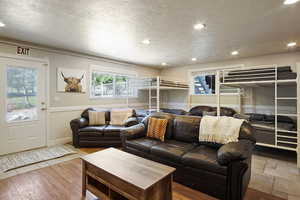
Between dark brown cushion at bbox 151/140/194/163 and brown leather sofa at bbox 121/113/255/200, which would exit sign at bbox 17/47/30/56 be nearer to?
brown leather sofa at bbox 121/113/255/200

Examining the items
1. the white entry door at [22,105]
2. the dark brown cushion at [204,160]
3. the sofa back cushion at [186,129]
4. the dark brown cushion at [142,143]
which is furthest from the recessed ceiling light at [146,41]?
the white entry door at [22,105]

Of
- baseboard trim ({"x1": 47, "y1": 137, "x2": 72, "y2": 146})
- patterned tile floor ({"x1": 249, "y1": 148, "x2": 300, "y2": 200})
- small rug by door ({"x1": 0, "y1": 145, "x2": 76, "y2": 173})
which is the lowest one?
patterned tile floor ({"x1": 249, "y1": 148, "x2": 300, "y2": 200})

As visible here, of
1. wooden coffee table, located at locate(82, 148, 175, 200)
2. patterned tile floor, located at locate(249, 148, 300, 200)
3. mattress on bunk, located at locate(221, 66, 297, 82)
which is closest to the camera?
wooden coffee table, located at locate(82, 148, 175, 200)

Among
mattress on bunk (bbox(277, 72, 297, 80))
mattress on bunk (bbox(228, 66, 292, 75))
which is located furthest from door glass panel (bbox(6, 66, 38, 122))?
mattress on bunk (bbox(277, 72, 297, 80))

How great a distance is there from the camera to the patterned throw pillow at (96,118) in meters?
4.43

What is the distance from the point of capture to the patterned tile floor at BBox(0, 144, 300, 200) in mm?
2285

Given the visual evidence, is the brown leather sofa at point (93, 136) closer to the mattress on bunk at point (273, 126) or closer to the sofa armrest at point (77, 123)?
the sofa armrest at point (77, 123)

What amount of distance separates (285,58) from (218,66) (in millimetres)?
1818

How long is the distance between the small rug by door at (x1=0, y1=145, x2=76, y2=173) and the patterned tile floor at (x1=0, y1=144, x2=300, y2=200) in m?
0.17

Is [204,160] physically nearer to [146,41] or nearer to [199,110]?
[146,41]

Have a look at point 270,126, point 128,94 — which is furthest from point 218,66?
point 128,94

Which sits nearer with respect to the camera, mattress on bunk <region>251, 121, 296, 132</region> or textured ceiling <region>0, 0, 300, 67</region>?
textured ceiling <region>0, 0, 300, 67</region>

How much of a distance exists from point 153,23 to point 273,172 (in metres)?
3.38

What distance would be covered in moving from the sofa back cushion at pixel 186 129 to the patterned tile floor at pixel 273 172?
1100mm
